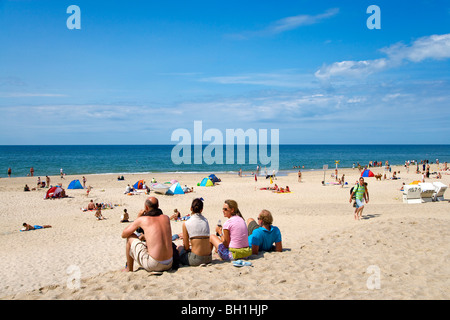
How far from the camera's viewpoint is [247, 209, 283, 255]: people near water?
671cm

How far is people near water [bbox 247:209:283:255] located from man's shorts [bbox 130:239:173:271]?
1930mm

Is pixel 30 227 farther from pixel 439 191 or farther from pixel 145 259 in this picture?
pixel 439 191

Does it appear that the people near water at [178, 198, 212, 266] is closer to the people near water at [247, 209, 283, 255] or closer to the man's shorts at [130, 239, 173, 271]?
the man's shorts at [130, 239, 173, 271]

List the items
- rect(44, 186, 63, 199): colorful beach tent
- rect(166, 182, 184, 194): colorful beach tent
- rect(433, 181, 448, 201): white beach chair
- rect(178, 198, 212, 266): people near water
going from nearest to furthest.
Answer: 1. rect(178, 198, 212, 266): people near water
2. rect(433, 181, 448, 201): white beach chair
3. rect(44, 186, 63, 199): colorful beach tent
4. rect(166, 182, 184, 194): colorful beach tent

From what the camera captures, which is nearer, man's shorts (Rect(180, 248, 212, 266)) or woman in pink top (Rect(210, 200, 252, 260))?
man's shorts (Rect(180, 248, 212, 266))

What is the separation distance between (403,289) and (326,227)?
725cm

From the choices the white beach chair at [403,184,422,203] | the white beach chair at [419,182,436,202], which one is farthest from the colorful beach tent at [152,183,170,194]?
the white beach chair at [419,182,436,202]

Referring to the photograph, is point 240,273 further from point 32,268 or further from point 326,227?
point 326,227

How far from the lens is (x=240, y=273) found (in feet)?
18.0

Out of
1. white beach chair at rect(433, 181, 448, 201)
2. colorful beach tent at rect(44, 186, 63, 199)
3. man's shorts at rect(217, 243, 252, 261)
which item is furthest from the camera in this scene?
colorful beach tent at rect(44, 186, 63, 199)

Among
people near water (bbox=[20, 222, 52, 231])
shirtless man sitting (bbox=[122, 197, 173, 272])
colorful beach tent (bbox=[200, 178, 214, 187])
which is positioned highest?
shirtless man sitting (bbox=[122, 197, 173, 272])

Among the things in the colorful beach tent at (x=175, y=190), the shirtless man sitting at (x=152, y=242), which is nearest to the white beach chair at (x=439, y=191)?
the shirtless man sitting at (x=152, y=242)

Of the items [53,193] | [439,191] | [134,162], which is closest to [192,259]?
[439,191]

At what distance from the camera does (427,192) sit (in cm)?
1561
